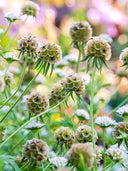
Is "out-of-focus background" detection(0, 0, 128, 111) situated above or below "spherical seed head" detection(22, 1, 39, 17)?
above

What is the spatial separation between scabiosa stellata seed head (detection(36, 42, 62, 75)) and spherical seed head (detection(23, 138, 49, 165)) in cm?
25

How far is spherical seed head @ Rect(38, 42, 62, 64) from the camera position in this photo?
0.96 m

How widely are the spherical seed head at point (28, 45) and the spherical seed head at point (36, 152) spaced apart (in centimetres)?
34

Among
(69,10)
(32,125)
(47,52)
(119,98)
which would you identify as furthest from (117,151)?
(69,10)

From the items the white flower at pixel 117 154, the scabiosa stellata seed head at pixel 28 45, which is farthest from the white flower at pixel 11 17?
the white flower at pixel 117 154

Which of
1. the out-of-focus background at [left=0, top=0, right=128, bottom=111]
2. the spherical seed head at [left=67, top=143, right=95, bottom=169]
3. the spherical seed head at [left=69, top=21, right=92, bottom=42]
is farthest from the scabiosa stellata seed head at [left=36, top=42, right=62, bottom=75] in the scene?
the out-of-focus background at [left=0, top=0, right=128, bottom=111]

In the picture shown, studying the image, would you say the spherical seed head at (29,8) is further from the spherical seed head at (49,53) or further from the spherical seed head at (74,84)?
the spherical seed head at (74,84)

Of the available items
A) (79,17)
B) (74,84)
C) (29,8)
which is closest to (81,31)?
(29,8)

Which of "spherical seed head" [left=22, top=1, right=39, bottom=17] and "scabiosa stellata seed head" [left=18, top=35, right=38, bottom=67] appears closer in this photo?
"scabiosa stellata seed head" [left=18, top=35, right=38, bottom=67]

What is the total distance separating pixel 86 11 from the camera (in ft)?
16.1

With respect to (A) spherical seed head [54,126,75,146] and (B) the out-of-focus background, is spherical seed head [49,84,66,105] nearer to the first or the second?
(A) spherical seed head [54,126,75,146]

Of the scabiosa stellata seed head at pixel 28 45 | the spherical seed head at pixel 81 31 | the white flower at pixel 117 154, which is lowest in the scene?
the white flower at pixel 117 154

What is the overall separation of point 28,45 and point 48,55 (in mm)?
89

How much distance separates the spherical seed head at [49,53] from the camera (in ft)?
3.17
